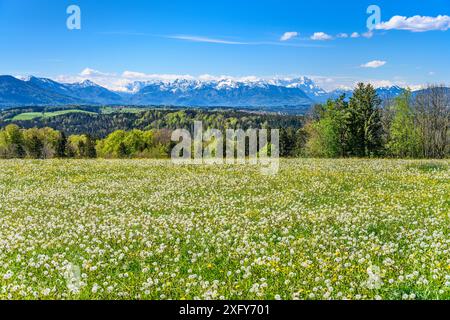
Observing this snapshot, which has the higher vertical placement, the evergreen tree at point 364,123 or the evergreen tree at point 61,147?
the evergreen tree at point 364,123

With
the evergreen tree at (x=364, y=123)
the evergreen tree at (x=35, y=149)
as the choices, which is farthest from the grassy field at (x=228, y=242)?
the evergreen tree at (x=35, y=149)

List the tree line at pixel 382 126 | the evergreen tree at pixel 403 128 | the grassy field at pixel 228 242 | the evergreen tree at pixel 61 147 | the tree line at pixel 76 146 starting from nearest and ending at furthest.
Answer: the grassy field at pixel 228 242 < the evergreen tree at pixel 403 128 < the tree line at pixel 382 126 < the evergreen tree at pixel 61 147 < the tree line at pixel 76 146

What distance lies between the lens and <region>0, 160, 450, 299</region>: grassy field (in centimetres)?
671

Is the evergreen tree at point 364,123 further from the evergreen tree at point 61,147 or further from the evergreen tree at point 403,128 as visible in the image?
the evergreen tree at point 61,147

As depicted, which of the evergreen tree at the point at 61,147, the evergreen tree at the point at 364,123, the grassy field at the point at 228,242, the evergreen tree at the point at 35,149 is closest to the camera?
the grassy field at the point at 228,242

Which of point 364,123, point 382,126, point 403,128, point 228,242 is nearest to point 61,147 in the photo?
point 364,123

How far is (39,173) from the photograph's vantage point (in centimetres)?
2556

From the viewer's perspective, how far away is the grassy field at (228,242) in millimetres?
6707

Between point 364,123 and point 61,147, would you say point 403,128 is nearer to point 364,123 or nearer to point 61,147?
point 364,123

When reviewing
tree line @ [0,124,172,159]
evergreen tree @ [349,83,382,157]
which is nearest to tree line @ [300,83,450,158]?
evergreen tree @ [349,83,382,157]

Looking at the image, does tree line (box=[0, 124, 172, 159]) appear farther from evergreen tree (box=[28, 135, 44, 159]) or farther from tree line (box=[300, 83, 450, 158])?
tree line (box=[300, 83, 450, 158])

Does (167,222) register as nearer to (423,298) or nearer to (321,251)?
(321,251)

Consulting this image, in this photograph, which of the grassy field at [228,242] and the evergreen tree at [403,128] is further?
the evergreen tree at [403,128]
